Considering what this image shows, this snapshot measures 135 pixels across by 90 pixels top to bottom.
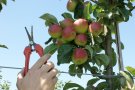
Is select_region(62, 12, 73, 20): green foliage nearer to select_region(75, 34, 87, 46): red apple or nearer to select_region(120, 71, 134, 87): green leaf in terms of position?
select_region(75, 34, 87, 46): red apple

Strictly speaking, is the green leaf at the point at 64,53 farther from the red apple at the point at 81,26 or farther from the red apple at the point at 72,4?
the red apple at the point at 72,4

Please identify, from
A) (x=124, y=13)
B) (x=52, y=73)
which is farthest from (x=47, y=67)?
(x=124, y=13)

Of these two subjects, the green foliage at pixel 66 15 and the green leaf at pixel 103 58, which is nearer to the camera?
the green leaf at pixel 103 58

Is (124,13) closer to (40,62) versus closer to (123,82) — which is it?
(123,82)

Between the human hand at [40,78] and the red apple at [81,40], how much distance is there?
86cm

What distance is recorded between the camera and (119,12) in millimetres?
2252

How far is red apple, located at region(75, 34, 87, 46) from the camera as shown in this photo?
6.98ft

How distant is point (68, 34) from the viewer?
2.10m

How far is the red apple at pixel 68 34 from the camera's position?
6.92 ft

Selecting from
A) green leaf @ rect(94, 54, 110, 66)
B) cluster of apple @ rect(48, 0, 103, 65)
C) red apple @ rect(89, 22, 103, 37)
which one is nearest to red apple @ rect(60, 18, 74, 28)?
cluster of apple @ rect(48, 0, 103, 65)

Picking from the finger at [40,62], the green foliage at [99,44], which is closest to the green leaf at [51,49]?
the green foliage at [99,44]

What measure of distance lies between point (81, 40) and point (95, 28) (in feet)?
0.34

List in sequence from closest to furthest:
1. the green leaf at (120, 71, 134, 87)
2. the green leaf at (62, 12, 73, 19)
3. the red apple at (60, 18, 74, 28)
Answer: the green leaf at (120, 71, 134, 87)
the red apple at (60, 18, 74, 28)
the green leaf at (62, 12, 73, 19)

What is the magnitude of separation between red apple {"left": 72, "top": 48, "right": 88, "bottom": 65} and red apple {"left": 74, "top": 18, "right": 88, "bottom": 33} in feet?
0.36
